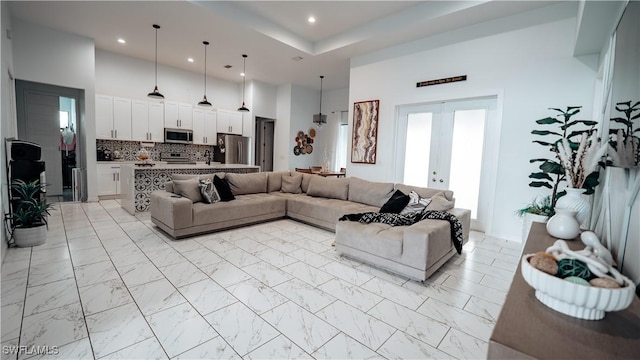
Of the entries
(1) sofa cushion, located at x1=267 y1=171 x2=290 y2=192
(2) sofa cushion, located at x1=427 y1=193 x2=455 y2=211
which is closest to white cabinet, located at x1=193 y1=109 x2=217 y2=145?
(1) sofa cushion, located at x1=267 y1=171 x2=290 y2=192

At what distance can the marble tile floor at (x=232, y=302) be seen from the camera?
1.77 meters

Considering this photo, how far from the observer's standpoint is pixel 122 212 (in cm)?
512

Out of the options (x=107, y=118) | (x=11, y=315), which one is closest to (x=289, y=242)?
(x=11, y=315)

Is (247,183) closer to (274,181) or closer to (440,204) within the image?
(274,181)

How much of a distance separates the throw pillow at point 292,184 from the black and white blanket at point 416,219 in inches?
86.6

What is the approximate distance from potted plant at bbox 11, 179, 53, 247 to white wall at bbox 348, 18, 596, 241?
5724mm

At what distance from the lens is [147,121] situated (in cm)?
680

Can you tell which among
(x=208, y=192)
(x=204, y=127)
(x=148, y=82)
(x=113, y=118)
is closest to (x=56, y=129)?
(x=113, y=118)

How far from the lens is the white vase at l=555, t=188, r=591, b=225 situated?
6.95 feet

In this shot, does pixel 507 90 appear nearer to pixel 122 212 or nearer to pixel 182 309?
pixel 182 309

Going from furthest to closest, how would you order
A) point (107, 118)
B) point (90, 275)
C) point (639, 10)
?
point (107, 118) < point (90, 275) < point (639, 10)

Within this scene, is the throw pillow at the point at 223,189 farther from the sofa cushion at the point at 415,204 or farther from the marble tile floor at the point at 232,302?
the sofa cushion at the point at 415,204

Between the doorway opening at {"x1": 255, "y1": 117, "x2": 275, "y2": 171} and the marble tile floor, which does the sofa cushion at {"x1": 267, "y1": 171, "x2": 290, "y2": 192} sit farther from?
the doorway opening at {"x1": 255, "y1": 117, "x2": 275, "y2": 171}

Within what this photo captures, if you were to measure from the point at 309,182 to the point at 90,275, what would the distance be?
3.50m
